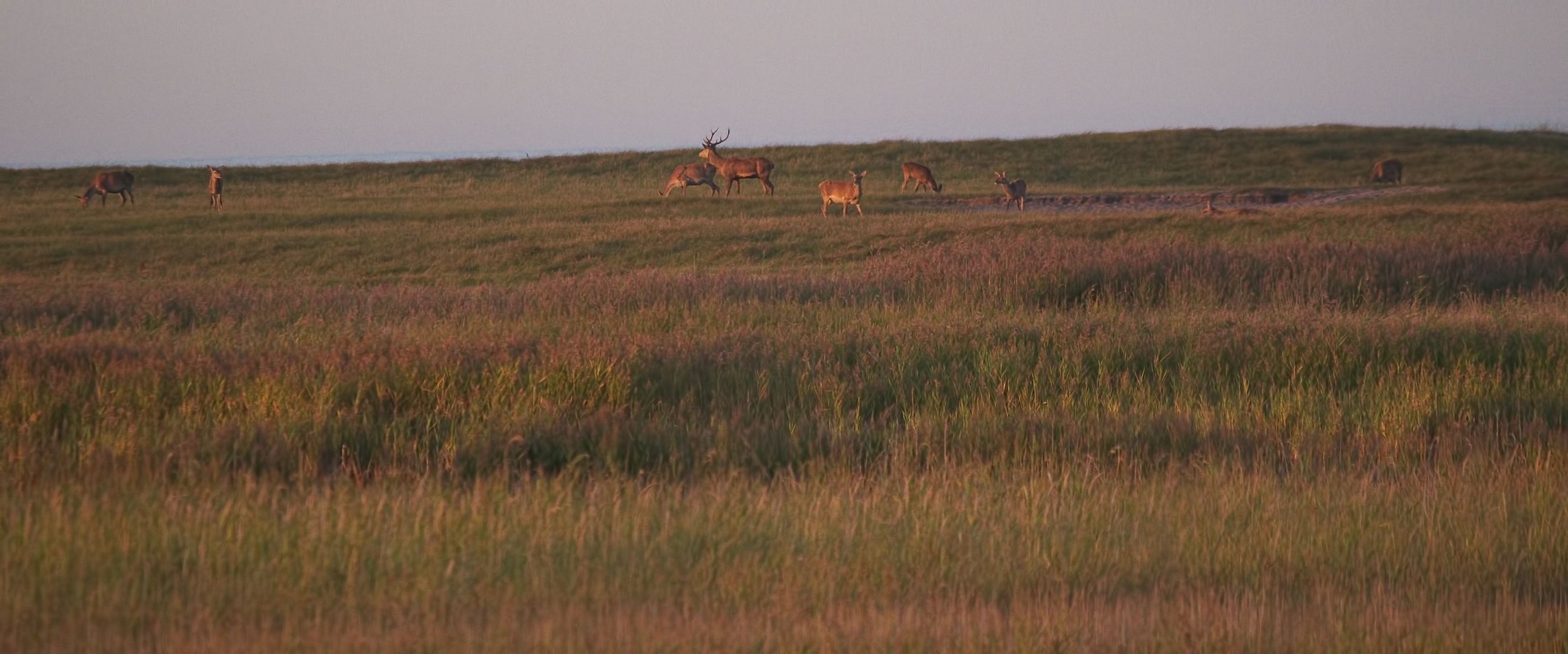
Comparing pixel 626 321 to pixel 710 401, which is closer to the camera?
pixel 710 401

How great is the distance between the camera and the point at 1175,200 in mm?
29953

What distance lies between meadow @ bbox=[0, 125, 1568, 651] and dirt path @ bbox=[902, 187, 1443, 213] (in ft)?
39.7

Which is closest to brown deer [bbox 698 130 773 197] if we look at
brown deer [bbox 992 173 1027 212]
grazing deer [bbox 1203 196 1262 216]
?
brown deer [bbox 992 173 1027 212]

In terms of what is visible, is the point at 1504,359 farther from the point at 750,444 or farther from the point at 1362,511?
the point at 750,444

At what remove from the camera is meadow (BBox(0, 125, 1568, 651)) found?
3.95m

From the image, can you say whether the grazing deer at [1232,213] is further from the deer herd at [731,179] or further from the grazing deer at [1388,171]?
the grazing deer at [1388,171]

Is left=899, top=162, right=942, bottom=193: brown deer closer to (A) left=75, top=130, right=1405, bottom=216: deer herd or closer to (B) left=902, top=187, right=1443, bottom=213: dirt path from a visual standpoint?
(A) left=75, top=130, right=1405, bottom=216: deer herd

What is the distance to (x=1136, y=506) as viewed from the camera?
5234 mm

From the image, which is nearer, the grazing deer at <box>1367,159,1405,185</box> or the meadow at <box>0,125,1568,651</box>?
the meadow at <box>0,125,1568,651</box>

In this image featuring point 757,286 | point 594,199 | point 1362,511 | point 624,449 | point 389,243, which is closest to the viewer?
point 1362,511

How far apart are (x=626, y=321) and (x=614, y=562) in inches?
261

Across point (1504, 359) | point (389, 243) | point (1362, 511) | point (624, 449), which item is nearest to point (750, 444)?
point (624, 449)

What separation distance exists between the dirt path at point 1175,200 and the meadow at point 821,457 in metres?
12.1

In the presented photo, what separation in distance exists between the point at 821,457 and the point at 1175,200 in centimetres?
2606
